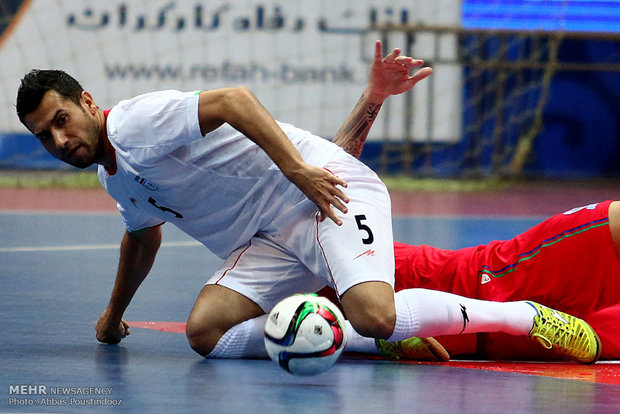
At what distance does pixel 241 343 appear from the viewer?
161 inches

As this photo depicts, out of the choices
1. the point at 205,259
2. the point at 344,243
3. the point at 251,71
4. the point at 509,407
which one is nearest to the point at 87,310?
the point at 344,243

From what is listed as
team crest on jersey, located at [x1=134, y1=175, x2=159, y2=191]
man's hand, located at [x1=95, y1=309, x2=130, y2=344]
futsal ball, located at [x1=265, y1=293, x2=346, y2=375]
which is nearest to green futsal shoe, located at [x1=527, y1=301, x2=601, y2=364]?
futsal ball, located at [x1=265, y1=293, x2=346, y2=375]

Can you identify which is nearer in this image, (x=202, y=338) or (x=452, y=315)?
(x=452, y=315)

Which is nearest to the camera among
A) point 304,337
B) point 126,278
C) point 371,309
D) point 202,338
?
point 304,337

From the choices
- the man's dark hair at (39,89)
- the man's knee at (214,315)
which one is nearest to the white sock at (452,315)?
the man's knee at (214,315)

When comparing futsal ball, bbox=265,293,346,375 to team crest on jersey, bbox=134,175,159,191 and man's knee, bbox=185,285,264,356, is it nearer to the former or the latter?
man's knee, bbox=185,285,264,356

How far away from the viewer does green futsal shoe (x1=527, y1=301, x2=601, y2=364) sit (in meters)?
3.96

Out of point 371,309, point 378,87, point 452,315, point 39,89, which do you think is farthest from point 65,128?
point 452,315

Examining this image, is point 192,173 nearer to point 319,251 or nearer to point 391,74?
point 319,251

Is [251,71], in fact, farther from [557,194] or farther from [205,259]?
[205,259]

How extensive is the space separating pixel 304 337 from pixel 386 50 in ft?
34.5

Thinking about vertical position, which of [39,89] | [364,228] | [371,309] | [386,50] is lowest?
[386,50]

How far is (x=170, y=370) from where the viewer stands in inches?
147

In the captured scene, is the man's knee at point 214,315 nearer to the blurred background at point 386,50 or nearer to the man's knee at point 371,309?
the man's knee at point 371,309
